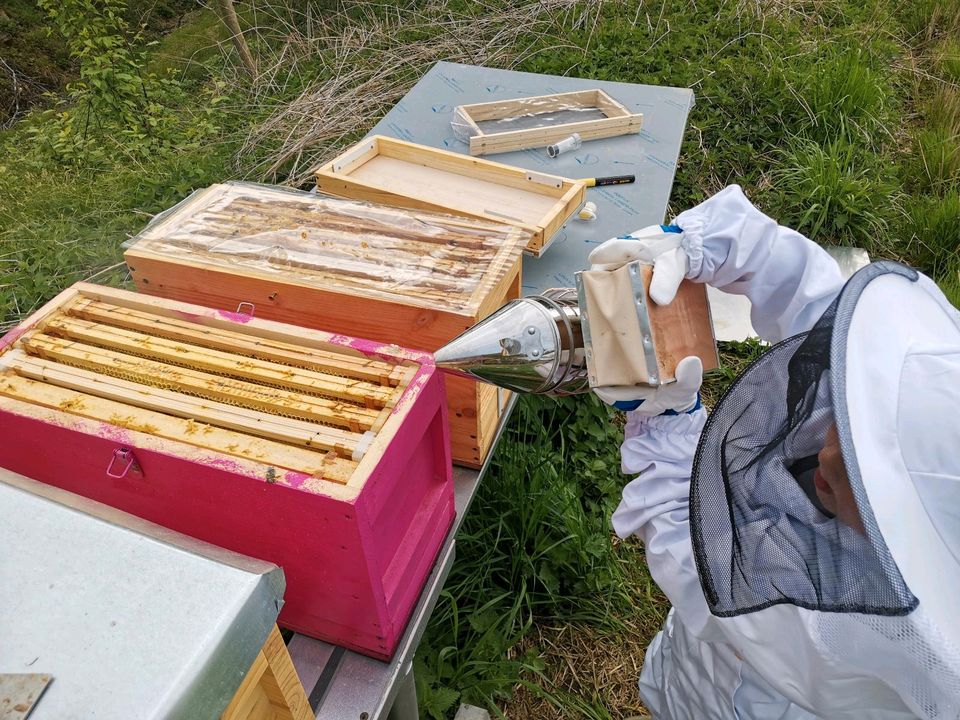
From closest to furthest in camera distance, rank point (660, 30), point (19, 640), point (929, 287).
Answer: point (19, 640)
point (929, 287)
point (660, 30)

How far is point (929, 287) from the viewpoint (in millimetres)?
1296

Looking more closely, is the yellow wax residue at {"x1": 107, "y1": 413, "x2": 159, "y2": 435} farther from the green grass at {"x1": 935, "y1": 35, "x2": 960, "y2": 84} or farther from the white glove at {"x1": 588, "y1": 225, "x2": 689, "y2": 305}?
the green grass at {"x1": 935, "y1": 35, "x2": 960, "y2": 84}

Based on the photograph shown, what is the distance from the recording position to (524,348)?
1364 mm

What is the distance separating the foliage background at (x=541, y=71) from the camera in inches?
104

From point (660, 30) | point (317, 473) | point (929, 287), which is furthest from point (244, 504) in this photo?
point (660, 30)

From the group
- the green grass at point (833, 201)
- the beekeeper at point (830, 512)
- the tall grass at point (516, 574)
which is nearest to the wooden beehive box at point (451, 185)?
the tall grass at point (516, 574)

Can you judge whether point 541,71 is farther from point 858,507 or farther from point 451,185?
point 858,507

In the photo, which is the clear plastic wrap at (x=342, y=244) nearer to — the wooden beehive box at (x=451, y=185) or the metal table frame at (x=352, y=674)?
the wooden beehive box at (x=451, y=185)

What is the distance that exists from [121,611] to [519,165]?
9.30 ft

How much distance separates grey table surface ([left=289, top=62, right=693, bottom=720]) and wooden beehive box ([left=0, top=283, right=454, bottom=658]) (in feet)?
0.19

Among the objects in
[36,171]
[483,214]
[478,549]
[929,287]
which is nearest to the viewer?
[929,287]

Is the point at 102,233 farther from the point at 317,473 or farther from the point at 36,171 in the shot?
the point at 317,473

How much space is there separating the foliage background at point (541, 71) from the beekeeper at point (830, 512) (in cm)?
111

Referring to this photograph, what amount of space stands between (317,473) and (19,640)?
518 mm
